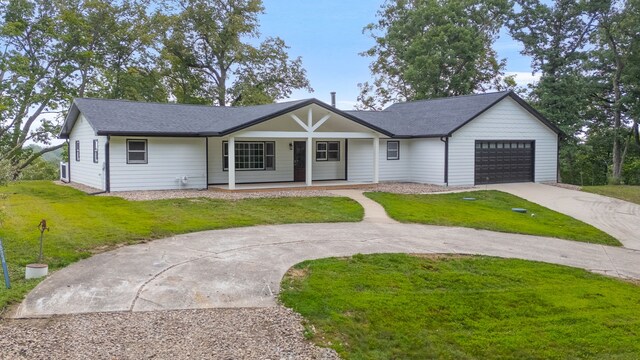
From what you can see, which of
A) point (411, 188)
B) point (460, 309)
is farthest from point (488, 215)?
point (460, 309)

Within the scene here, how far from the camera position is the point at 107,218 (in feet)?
42.3

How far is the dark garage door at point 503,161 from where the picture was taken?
76.4 feet

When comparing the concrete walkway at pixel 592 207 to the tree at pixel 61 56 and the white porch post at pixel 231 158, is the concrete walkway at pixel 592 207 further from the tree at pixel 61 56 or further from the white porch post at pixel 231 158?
the tree at pixel 61 56

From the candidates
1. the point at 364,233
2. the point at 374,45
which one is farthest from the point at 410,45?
Result: the point at 364,233

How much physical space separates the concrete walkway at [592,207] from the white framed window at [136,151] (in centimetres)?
1403

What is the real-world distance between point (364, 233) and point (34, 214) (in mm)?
8842

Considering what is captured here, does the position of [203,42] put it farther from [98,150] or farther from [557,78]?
[557,78]

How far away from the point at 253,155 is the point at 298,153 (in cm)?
227

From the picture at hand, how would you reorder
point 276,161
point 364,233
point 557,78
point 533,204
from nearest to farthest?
point 364,233
point 533,204
point 276,161
point 557,78

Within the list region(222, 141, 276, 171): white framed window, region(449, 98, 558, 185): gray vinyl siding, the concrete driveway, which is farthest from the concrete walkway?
region(222, 141, 276, 171): white framed window

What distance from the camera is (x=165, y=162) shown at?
19375mm

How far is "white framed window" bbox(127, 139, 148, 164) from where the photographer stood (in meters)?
18.7

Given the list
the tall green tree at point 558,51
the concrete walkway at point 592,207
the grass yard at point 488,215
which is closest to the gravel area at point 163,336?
the grass yard at point 488,215

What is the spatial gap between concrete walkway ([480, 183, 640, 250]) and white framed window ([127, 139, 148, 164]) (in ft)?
46.0
